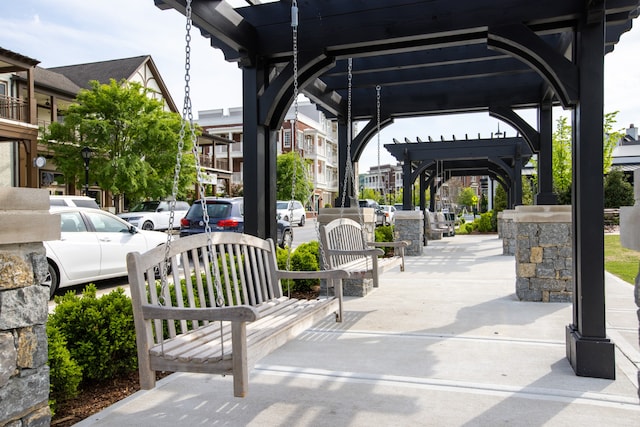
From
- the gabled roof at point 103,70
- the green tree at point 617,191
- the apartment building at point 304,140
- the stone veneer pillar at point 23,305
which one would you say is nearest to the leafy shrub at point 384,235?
the stone veneer pillar at point 23,305

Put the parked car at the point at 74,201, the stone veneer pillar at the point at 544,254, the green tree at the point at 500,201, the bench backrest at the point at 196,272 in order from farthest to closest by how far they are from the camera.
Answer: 1. the green tree at the point at 500,201
2. the parked car at the point at 74,201
3. the stone veneer pillar at the point at 544,254
4. the bench backrest at the point at 196,272

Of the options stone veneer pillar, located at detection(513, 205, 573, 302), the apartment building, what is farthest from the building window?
stone veneer pillar, located at detection(513, 205, 573, 302)

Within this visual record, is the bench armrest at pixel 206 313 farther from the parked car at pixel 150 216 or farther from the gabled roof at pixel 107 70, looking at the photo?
the gabled roof at pixel 107 70

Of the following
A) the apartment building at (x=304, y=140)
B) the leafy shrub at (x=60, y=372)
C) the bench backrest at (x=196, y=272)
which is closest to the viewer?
the bench backrest at (x=196, y=272)

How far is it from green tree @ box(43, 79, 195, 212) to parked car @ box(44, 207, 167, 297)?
11.8 metres

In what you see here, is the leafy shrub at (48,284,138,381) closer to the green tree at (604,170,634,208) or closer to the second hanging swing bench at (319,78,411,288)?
the second hanging swing bench at (319,78,411,288)

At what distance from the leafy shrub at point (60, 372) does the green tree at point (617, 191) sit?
1155 inches

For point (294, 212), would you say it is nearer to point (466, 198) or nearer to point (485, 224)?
point (485, 224)

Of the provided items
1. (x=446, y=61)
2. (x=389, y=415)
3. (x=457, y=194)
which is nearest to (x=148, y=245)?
(x=446, y=61)

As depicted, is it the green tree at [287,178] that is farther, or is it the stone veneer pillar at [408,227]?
the green tree at [287,178]

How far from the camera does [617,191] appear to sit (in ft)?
88.0

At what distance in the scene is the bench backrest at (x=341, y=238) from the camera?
587cm

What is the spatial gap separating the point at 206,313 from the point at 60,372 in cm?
133

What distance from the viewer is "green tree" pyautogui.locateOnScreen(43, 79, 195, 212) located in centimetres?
2003
